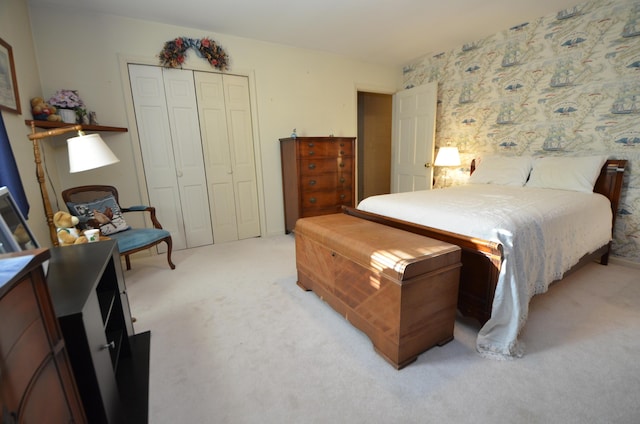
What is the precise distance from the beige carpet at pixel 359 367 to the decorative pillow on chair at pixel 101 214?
72cm

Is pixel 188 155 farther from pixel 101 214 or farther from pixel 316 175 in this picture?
pixel 316 175

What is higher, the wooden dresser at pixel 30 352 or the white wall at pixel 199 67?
the white wall at pixel 199 67

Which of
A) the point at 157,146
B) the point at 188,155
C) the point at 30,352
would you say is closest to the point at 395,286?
the point at 30,352

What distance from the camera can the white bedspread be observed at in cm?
162

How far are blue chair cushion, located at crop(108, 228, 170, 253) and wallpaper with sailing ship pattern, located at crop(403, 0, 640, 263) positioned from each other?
3.90m

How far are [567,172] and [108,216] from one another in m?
4.37

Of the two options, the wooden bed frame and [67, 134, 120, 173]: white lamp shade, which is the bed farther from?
[67, 134, 120, 173]: white lamp shade

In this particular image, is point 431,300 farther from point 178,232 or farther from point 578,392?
point 178,232

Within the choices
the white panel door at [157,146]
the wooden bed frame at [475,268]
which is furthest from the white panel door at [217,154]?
the wooden bed frame at [475,268]

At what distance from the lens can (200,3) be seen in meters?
2.65

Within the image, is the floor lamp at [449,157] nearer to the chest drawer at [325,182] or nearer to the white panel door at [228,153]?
the chest drawer at [325,182]

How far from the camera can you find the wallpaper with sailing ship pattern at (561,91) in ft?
8.78

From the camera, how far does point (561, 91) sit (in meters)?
3.05

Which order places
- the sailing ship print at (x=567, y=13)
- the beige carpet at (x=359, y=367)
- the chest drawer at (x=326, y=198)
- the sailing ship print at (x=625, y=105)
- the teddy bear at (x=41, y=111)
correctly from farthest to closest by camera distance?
1. the chest drawer at (x=326, y=198)
2. the sailing ship print at (x=567, y=13)
3. the sailing ship print at (x=625, y=105)
4. the teddy bear at (x=41, y=111)
5. the beige carpet at (x=359, y=367)
